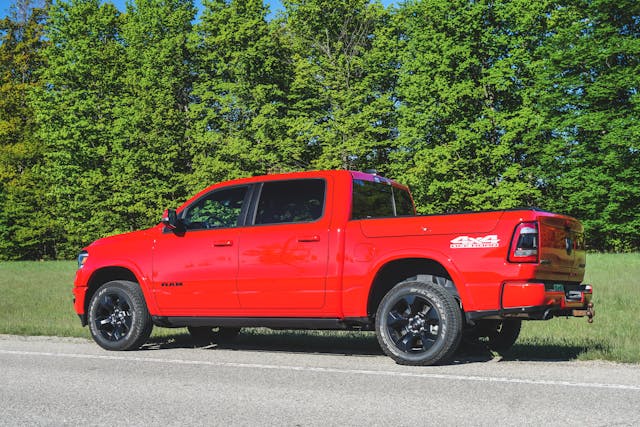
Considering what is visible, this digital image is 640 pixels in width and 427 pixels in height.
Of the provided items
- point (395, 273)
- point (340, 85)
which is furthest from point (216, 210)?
point (340, 85)

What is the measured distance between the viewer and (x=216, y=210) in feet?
28.0

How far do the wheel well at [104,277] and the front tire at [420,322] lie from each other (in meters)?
3.57

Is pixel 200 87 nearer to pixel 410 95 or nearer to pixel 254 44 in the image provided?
pixel 254 44

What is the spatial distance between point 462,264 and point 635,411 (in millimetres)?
2229

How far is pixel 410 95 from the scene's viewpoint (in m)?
35.4

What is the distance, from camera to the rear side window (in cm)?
785

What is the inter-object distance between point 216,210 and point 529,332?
509cm

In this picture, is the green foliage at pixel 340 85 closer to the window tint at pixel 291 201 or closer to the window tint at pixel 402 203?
the window tint at pixel 402 203

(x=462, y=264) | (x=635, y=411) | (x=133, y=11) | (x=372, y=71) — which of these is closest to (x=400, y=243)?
(x=462, y=264)

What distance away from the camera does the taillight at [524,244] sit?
6.55 m

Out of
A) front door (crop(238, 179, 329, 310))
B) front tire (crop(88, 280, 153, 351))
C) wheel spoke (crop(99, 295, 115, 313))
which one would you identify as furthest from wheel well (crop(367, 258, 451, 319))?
wheel spoke (crop(99, 295, 115, 313))

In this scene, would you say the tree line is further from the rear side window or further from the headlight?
the headlight

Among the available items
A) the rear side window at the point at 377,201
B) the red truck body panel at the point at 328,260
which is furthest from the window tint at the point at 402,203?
the red truck body panel at the point at 328,260

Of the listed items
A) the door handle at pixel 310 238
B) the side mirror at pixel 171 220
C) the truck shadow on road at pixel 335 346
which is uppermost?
the side mirror at pixel 171 220
